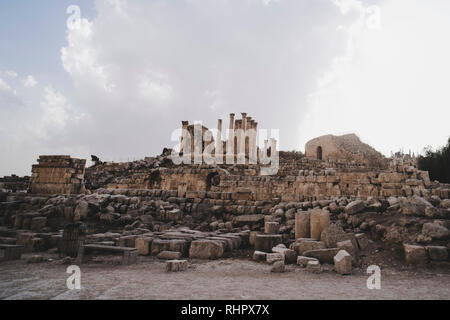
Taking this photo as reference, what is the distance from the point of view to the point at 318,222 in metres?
7.26

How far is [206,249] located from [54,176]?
10738 mm

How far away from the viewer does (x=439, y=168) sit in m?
28.8

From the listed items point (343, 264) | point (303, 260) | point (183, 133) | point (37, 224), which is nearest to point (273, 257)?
point (303, 260)

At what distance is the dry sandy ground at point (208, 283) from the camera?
382 cm

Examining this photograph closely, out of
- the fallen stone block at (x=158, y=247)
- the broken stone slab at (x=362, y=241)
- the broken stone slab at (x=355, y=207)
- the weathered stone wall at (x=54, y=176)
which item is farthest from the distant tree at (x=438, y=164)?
the weathered stone wall at (x=54, y=176)

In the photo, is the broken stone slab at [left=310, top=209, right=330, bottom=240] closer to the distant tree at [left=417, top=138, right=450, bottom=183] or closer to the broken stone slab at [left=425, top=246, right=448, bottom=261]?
the broken stone slab at [left=425, top=246, right=448, bottom=261]

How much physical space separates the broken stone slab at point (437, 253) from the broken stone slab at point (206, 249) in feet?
14.8

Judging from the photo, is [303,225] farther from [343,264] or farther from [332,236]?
[343,264]

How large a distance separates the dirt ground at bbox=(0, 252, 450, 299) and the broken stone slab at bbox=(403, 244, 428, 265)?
0.80ft

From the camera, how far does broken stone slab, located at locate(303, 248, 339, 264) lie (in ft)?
19.6

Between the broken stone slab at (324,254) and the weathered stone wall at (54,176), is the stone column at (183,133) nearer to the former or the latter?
the weathered stone wall at (54,176)
